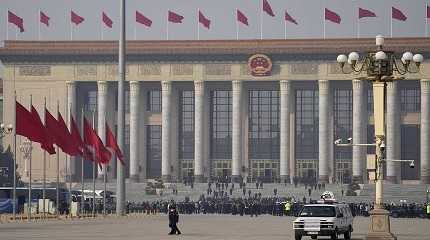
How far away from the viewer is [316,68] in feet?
536

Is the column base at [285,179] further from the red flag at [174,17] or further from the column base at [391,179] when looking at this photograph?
the red flag at [174,17]

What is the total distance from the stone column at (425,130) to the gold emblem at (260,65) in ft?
57.0

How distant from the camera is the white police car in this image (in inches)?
2276

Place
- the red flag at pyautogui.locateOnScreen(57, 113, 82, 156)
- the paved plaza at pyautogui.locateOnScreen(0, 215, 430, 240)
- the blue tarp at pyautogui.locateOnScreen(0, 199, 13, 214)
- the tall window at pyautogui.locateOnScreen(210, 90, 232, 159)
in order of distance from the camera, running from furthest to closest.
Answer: the tall window at pyautogui.locateOnScreen(210, 90, 232, 159)
the blue tarp at pyautogui.locateOnScreen(0, 199, 13, 214)
the red flag at pyautogui.locateOnScreen(57, 113, 82, 156)
the paved plaza at pyautogui.locateOnScreen(0, 215, 430, 240)

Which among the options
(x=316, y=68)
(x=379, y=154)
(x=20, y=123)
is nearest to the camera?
(x=379, y=154)

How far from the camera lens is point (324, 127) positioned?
164 meters

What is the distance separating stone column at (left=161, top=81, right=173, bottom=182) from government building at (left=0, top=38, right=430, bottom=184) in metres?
0.12

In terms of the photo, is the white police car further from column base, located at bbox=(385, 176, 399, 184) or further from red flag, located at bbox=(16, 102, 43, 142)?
column base, located at bbox=(385, 176, 399, 184)

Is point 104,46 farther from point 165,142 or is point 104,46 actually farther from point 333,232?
point 333,232

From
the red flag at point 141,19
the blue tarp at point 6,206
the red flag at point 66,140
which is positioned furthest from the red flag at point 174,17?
the red flag at point 66,140

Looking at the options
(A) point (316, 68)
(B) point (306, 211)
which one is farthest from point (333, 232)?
(A) point (316, 68)

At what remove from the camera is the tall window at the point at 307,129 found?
169375 millimetres

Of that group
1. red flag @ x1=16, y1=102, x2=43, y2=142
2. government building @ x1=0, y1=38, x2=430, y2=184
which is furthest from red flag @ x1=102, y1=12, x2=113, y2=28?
red flag @ x1=16, y1=102, x2=43, y2=142

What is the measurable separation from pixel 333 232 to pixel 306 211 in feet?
6.25
